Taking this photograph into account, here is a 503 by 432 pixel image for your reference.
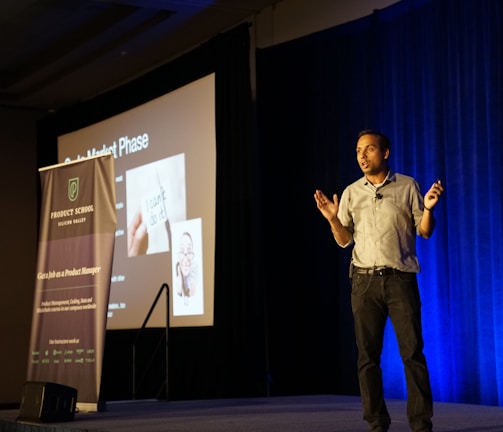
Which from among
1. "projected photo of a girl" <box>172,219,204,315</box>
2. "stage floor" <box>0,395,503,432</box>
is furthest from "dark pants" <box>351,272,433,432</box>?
"projected photo of a girl" <box>172,219,204,315</box>

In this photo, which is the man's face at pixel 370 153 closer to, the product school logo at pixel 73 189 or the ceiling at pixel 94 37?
the product school logo at pixel 73 189

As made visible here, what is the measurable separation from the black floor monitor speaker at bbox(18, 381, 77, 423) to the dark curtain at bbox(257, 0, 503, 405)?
2.42 meters

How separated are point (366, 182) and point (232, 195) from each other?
13.5 feet

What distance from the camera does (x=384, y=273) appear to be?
3.40m

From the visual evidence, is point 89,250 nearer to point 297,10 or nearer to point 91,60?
point 297,10

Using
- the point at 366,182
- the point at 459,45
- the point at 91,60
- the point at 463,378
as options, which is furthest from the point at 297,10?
the point at 366,182

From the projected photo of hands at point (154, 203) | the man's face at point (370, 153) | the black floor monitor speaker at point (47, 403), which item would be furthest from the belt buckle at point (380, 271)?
the projected photo of hands at point (154, 203)

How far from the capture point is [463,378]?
19.1 feet

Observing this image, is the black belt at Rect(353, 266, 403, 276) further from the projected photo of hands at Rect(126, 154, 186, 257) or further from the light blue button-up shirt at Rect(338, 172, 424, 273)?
the projected photo of hands at Rect(126, 154, 186, 257)

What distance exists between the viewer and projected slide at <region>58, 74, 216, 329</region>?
312 inches

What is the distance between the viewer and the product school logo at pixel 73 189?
577 cm

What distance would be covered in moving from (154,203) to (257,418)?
3.87 metres

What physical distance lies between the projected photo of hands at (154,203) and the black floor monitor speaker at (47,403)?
10.8ft

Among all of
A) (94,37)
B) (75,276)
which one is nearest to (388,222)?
(75,276)
